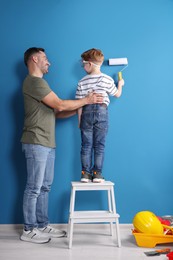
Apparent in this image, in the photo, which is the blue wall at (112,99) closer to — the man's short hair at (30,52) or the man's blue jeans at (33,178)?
the man's short hair at (30,52)

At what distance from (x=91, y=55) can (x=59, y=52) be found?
0.33 m

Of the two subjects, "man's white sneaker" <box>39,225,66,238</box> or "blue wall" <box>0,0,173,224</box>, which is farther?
"blue wall" <box>0,0,173,224</box>

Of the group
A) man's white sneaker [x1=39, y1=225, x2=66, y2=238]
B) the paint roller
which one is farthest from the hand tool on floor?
the paint roller

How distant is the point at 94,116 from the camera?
214 cm

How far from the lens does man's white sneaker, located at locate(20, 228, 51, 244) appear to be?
1975 mm

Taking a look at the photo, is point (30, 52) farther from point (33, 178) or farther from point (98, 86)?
point (33, 178)

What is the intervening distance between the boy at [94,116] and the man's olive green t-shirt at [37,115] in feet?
0.82

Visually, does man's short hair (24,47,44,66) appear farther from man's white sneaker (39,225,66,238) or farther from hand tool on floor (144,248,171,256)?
hand tool on floor (144,248,171,256)

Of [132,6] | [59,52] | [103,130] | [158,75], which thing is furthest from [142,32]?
[103,130]

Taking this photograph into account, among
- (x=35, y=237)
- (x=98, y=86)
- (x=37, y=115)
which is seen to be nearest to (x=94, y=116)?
(x=98, y=86)

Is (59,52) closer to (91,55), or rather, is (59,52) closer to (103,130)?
(91,55)

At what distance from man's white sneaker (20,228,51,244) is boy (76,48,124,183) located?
506mm

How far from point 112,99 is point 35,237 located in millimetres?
Answer: 1194

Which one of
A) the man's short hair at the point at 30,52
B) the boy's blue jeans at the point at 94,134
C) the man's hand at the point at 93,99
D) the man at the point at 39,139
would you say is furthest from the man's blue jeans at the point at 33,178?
the man's short hair at the point at 30,52
